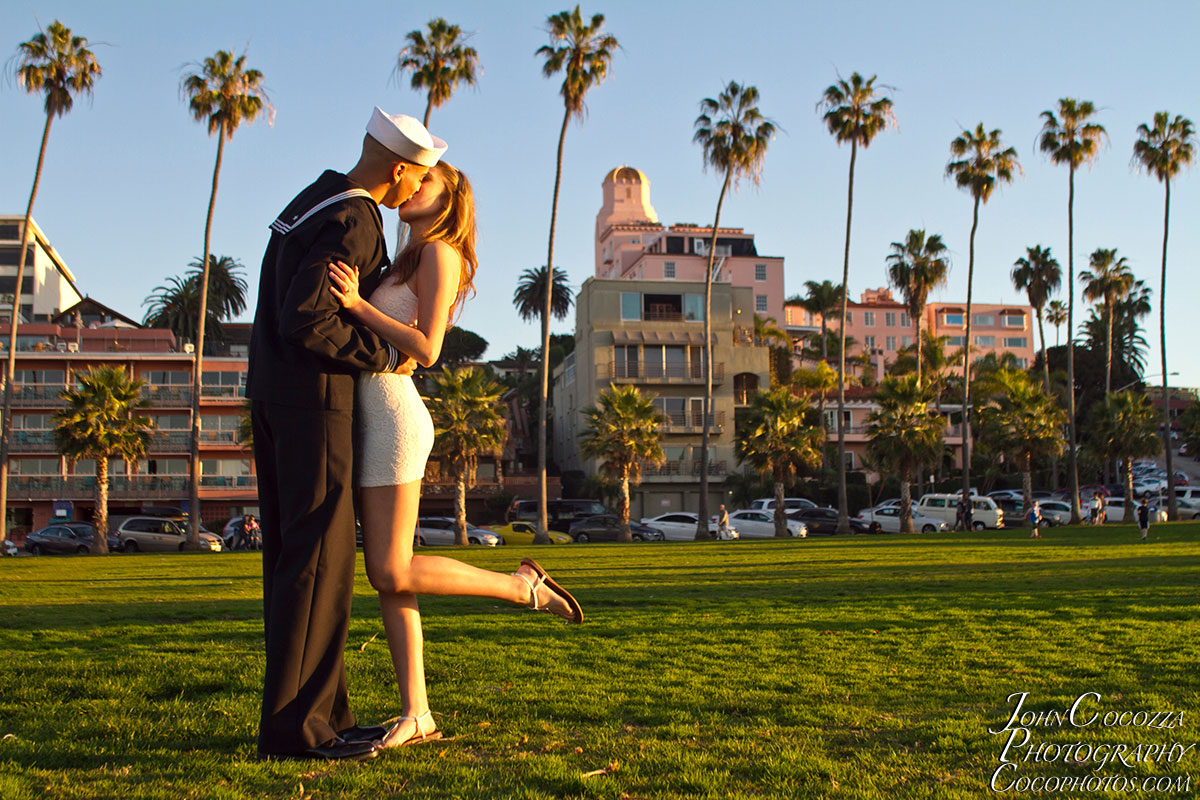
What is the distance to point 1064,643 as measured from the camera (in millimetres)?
7902

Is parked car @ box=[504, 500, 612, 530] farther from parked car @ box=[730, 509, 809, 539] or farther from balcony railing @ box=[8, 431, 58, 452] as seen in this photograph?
balcony railing @ box=[8, 431, 58, 452]

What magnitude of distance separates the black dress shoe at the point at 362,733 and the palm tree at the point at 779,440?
1693 inches

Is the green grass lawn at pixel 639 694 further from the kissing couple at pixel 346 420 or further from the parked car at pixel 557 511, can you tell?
the parked car at pixel 557 511

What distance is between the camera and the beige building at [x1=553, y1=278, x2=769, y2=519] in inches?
2539

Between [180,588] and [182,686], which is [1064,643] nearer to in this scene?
[182,686]

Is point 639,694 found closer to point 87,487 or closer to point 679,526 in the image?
point 679,526

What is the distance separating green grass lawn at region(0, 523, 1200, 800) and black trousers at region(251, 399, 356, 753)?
0.67ft

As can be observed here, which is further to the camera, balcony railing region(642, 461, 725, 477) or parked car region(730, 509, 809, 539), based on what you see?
balcony railing region(642, 461, 725, 477)

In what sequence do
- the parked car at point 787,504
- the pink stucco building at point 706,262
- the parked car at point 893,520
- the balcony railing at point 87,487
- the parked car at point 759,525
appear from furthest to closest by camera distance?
the pink stucco building at point 706,262 → the balcony railing at point 87,487 → the parked car at point 787,504 → the parked car at point 893,520 → the parked car at point 759,525

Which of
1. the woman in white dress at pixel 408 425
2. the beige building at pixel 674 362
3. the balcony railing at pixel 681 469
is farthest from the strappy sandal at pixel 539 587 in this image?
the balcony railing at pixel 681 469

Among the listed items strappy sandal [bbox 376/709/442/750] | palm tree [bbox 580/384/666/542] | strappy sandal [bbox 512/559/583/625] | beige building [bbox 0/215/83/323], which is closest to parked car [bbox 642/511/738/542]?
palm tree [bbox 580/384/666/542]

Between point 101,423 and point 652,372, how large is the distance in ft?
108

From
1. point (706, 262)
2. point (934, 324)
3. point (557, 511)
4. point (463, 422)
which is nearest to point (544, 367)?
point (463, 422)

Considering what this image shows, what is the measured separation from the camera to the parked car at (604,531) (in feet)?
158
